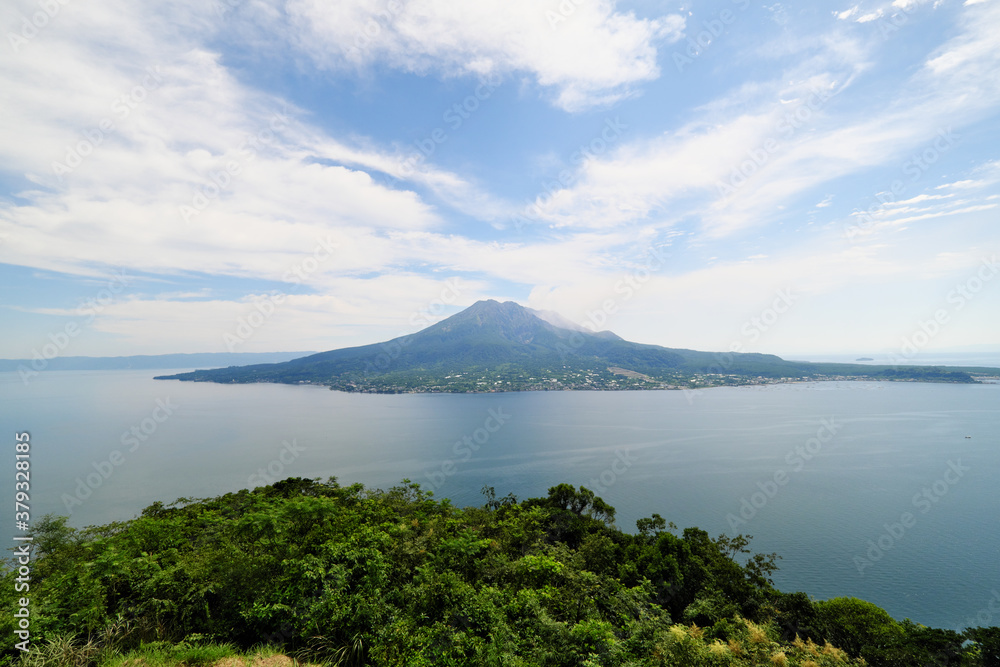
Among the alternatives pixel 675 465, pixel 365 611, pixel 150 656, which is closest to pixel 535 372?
pixel 675 465

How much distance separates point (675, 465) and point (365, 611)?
1868 inches

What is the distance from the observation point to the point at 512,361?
18412cm

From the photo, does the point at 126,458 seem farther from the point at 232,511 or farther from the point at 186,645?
the point at 186,645

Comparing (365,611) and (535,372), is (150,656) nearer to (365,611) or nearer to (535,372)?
(365,611)

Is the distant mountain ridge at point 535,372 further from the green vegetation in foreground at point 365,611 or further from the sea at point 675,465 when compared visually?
the green vegetation in foreground at point 365,611

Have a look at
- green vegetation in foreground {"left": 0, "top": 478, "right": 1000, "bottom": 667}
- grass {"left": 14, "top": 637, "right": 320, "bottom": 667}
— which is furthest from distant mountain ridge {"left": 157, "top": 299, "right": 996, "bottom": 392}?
grass {"left": 14, "top": 637, "right": 320, "bottom": 667}

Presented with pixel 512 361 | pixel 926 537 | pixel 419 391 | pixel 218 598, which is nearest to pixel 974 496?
pixel 926 537

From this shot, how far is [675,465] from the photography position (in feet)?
158

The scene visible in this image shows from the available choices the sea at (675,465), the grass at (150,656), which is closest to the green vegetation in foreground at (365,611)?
the grass at (150,656)

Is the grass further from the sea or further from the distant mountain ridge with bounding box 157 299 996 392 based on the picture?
the distant mountain ridge with bounding box 157 299 996 392

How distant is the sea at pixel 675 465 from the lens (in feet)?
90.6

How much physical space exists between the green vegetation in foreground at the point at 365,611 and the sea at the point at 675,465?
1581cm

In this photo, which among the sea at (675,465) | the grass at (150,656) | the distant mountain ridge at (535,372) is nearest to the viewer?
the grass at (150,656)

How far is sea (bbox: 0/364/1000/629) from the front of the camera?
2762 centimetres
